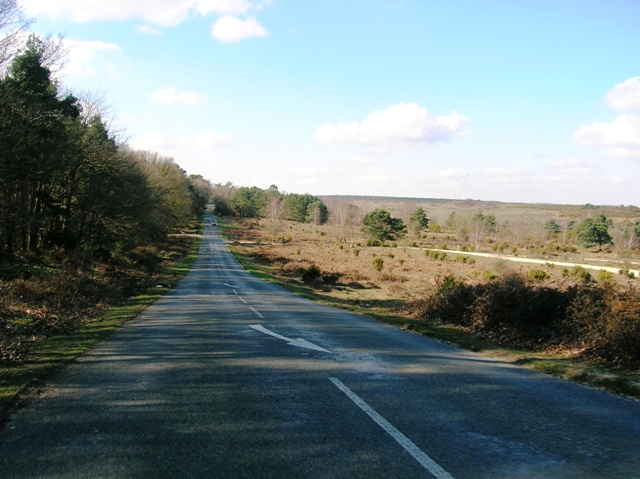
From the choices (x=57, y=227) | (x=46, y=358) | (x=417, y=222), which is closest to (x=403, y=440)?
(x=46, y=358)

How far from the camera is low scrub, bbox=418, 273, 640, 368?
8.45 meters

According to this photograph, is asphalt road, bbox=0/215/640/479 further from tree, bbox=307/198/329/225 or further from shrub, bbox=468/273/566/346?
tree, bbox=307/198/329/225

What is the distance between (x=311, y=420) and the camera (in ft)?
16.1

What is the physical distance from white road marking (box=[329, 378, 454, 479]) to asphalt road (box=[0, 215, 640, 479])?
0.02 m

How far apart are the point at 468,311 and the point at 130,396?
11.0 meters

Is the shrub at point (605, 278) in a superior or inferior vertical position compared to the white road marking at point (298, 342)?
superior

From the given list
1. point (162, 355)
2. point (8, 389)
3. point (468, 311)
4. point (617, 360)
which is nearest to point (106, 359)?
point (162, 355)

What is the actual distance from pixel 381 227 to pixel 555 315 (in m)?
87.8

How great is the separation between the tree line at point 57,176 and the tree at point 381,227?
63.6m

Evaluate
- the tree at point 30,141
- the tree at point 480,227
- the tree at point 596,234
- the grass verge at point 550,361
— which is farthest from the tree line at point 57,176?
the tree at point 596,234

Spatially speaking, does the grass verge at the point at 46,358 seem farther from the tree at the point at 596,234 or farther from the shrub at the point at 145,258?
the tree at the point at 596,234

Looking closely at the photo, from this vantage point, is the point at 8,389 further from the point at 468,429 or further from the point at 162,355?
the point at 468,429

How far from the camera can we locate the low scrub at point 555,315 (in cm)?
845

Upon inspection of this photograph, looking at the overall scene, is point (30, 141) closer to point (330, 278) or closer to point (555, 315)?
point (555, 315)
